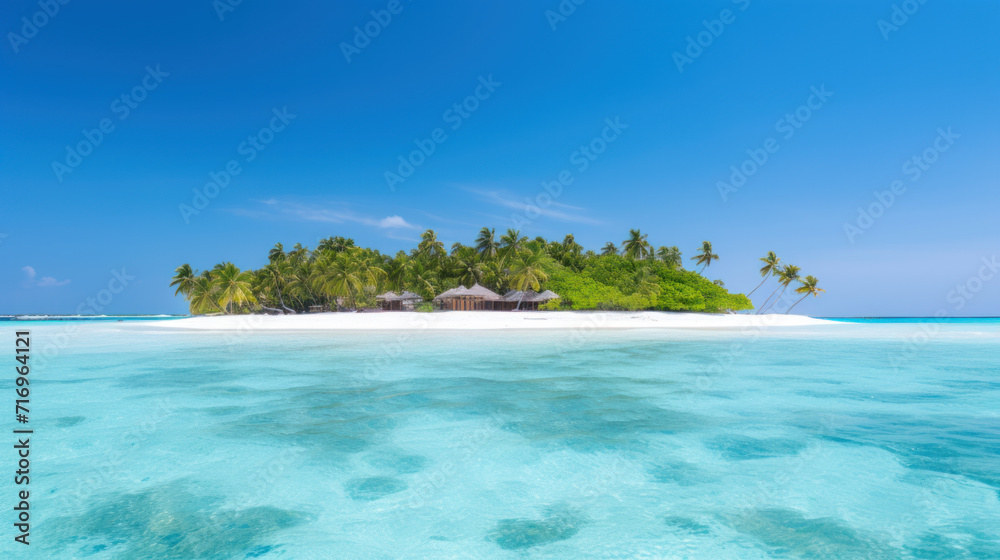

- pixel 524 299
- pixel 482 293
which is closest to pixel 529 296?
pixel 524 299

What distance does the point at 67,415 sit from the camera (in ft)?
28.4

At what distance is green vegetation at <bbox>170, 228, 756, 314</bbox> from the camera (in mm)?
44500

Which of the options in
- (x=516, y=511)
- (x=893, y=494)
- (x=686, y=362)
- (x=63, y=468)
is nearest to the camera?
(x=516, y=511)

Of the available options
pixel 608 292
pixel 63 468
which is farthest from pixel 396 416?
pixel 608 292

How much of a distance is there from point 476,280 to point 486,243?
416 cm

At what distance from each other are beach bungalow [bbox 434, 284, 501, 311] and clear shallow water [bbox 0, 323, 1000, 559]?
33.9m

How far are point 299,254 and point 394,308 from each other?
15.7 meters

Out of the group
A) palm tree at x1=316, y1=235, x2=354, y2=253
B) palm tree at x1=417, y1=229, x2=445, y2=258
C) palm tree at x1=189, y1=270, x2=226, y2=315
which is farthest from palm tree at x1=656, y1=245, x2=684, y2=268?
palm tree at x1=189, y1=270, x2=226, y2=315

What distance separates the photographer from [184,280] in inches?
1908

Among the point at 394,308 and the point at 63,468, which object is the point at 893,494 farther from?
the point at 394,308

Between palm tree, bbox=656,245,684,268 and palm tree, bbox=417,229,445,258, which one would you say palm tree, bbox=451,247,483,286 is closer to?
palm tree, bbox=417,229,445,258

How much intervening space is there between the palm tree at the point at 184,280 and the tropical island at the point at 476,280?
0.08 m

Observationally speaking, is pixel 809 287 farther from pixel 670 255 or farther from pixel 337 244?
pixel 337 244

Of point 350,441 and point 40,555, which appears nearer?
point 40,555
